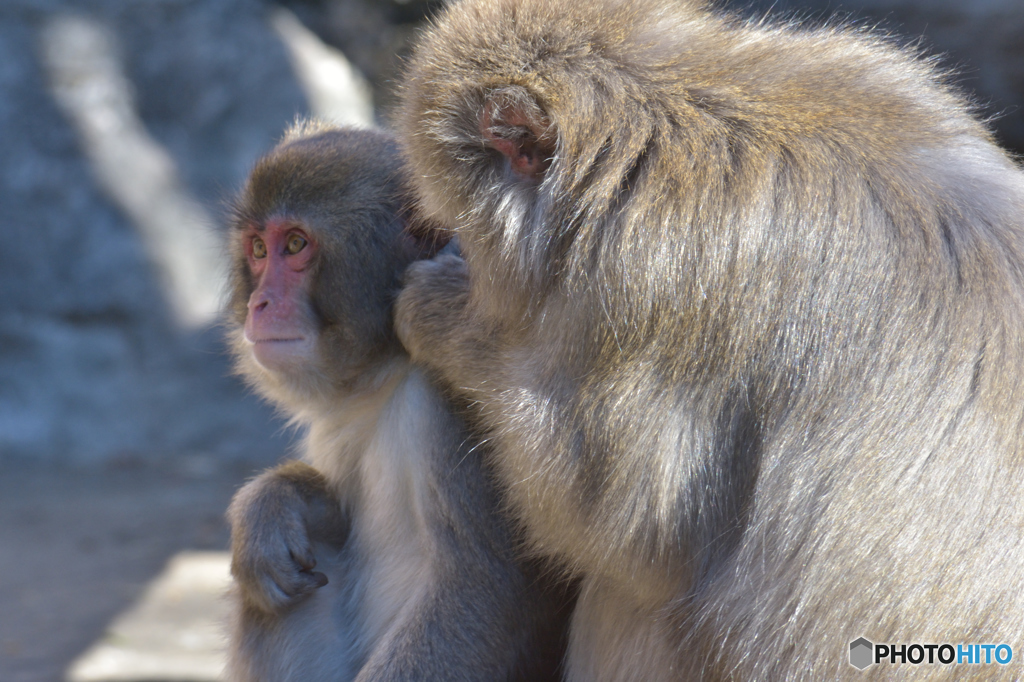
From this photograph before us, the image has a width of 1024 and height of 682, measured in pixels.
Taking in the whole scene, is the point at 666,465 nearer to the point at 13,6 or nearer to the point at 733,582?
the point at 733,582

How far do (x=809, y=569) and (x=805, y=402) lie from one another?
0.33 meters

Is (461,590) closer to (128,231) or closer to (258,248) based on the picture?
(258,248)

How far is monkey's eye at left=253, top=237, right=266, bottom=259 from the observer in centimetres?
291

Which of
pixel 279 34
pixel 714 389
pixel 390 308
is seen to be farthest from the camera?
pixel 279 34

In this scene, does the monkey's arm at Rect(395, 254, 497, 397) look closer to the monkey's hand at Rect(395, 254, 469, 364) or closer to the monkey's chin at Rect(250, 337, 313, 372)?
the monkey's hand at Rect(395, 254, 469, 364)

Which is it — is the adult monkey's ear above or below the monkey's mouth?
above

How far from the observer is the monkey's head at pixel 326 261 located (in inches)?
108

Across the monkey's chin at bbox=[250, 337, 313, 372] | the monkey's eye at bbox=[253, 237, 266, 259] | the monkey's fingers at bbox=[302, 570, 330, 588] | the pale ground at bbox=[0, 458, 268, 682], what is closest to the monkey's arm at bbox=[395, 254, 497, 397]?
the monkey's chin at bbox=[250, 337, 313, 372]

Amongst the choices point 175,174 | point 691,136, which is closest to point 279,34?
point 175,174

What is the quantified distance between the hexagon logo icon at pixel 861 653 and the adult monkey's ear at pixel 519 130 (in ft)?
3.73

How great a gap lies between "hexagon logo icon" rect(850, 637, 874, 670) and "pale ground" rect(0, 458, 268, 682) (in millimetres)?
3158

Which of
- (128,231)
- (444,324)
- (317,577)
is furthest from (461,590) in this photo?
(128,231)

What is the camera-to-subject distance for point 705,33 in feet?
7.63
